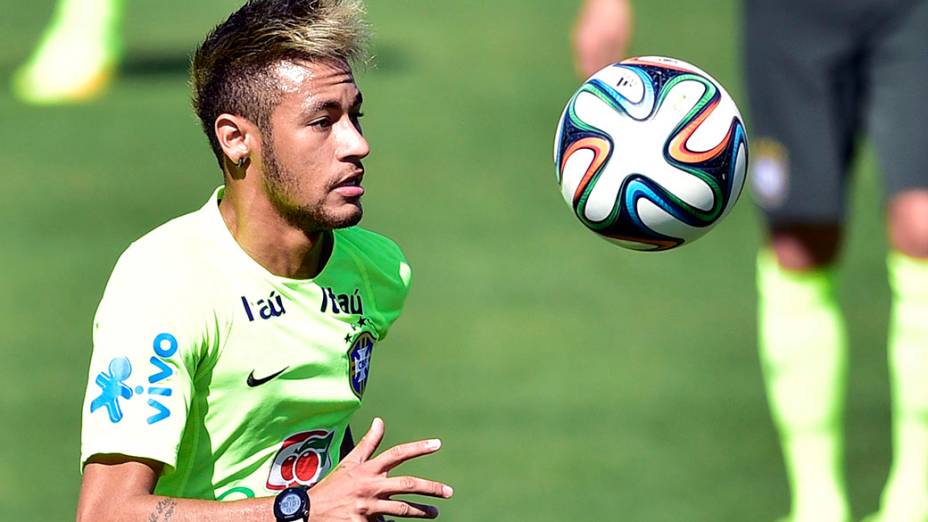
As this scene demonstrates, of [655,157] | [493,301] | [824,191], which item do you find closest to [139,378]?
[655,157]

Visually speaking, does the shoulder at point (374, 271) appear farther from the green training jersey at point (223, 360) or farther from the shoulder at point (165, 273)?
the shoulder at point (165, 273)

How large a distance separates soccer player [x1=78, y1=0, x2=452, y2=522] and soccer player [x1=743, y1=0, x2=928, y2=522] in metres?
2.83

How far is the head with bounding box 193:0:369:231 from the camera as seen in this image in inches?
167

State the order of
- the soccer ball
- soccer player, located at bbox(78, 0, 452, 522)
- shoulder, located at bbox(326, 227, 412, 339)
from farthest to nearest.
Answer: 1. the soccer ball
2. shoulder, located at bbox(326, 227, 412, 339)
3. soccer player, located at bbox(78, 0, 452, 522)

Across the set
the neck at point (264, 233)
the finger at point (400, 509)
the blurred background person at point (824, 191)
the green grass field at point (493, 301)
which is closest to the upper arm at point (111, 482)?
the finger at point (400, 509)

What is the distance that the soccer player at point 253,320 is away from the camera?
12.9 ft

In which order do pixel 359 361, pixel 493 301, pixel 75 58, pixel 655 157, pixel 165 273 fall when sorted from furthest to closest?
pixel 75 58 → pixel 493 301 → pixel 655 157 → pixel 359 361 → pixel 165 273

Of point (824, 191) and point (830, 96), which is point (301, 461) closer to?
point (824, 191)

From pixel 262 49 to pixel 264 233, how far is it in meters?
0.46

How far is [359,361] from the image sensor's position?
14.9 feet

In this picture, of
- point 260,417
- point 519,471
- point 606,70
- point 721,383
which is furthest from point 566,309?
point 260,417

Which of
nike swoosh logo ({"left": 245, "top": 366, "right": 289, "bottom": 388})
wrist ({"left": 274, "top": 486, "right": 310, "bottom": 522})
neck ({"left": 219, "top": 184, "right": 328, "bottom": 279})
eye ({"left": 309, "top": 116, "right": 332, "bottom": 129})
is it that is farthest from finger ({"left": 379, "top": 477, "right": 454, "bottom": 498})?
eye ({"left": 309, "top": 116, "right": 332, "bottom": 129})

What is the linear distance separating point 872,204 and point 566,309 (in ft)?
10.5

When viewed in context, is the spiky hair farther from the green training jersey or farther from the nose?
the green training jersey
